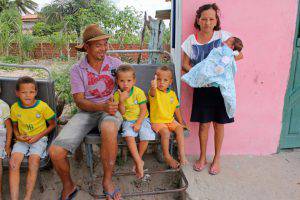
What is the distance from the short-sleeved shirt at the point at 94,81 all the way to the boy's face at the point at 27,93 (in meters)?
0.44

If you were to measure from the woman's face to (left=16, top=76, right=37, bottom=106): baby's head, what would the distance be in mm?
1845

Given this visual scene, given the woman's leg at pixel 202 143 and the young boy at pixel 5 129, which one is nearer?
the young boy at pixel 5 129

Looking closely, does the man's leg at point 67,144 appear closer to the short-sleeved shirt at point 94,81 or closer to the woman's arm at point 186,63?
the short-sleeved shirt at point 94,81

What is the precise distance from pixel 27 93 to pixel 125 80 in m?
1.04

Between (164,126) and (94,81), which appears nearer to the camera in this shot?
(164,126)

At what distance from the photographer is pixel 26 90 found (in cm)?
291

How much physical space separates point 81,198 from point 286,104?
104 inches

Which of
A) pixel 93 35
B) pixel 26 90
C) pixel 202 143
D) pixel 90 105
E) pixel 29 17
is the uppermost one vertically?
pixel 29 17

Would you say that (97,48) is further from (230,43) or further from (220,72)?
(230,43)

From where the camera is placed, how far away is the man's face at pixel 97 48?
112 inches

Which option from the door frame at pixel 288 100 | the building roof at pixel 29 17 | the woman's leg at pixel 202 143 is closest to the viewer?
the woman's leg at pixel 202 143

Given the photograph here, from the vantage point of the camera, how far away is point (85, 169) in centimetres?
348

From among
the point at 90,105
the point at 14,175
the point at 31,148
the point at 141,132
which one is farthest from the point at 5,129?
the point at 141,132

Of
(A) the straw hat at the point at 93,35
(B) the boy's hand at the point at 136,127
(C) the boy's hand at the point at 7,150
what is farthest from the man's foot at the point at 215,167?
(C) the boy's hand at the point at 7,150
